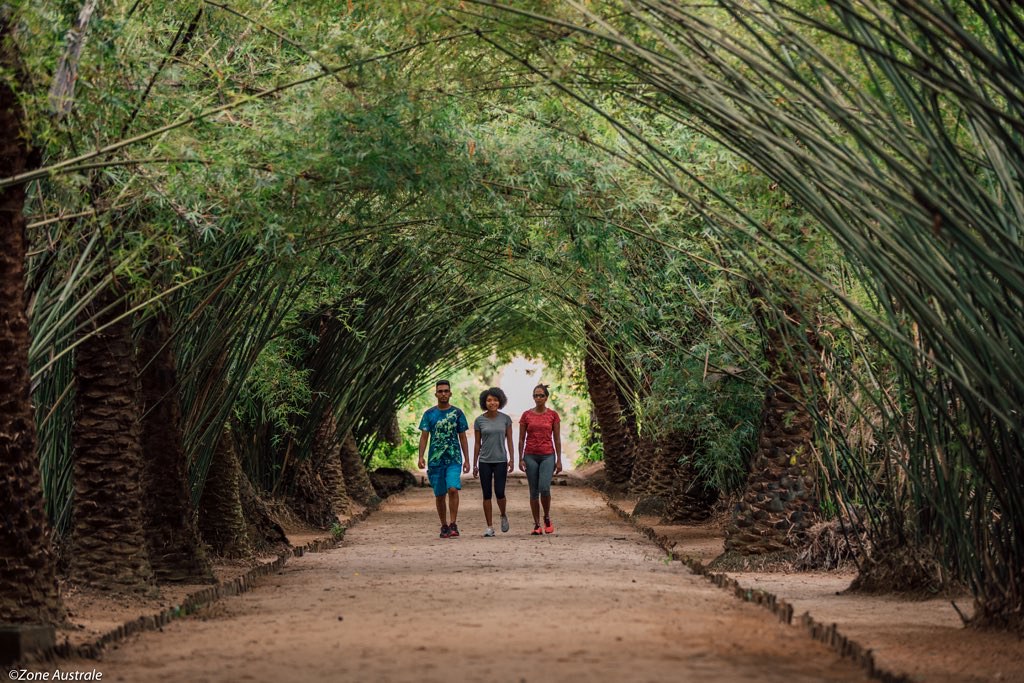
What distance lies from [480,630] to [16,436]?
1.93 metres

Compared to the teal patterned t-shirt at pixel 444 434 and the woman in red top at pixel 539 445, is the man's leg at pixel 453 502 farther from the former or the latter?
the woman in red top at pixel 539 445

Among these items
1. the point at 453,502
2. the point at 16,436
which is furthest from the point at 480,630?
the point at 453,502

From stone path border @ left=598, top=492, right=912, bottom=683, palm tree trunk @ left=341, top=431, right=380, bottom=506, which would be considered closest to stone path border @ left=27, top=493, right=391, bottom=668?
stone path border @ left=598, top=492, right=912, bottom=683

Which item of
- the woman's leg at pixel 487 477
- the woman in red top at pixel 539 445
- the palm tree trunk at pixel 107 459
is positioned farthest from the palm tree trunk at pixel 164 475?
the woman in red top at pixel 539 445

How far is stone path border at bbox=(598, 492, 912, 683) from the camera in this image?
4498 mm

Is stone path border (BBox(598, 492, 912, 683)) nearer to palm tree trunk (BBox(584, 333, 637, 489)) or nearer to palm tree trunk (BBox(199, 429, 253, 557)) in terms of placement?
palm tree trunk (BBox(199, 429, 253, 557))

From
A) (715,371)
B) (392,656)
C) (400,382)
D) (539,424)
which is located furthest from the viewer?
(400,382)

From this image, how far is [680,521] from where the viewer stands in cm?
1291

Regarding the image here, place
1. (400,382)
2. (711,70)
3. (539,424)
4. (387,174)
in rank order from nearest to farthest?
(711,70), (387,174), (539,424), (400,382)

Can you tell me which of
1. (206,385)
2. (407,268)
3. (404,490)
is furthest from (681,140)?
(404,490)

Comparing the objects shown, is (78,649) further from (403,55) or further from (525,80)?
(525,80)

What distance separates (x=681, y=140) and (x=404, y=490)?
13202mm

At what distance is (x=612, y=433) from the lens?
19.2 m

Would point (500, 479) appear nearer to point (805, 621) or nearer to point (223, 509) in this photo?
point (223, 509)
